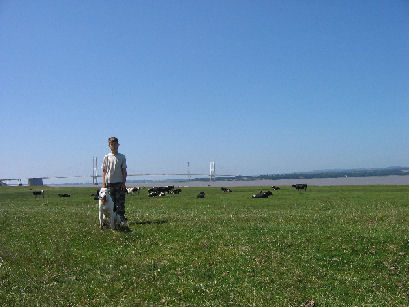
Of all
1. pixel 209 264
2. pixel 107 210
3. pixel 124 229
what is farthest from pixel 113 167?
pixel 209 264

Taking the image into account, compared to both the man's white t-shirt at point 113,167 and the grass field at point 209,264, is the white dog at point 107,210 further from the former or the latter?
the man's white t-shirt at point 113,167

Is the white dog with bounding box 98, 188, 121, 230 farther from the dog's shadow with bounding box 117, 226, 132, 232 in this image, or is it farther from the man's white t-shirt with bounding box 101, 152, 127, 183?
the man's white t-shirt with bounding box 101, 152, 127, 183

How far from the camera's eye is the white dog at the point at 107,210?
53.7ft

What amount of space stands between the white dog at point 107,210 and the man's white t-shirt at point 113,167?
1026mm

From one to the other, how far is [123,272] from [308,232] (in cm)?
752

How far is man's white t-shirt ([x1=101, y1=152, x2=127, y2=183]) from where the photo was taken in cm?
1761

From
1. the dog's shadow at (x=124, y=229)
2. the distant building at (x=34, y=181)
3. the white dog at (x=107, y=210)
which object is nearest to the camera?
the white dog at (x=107, y=210)

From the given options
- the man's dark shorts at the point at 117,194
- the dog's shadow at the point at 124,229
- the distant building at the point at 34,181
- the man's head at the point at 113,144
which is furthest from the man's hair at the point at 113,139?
the distant building at the point at 34,181

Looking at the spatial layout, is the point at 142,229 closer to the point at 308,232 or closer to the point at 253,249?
the point at 253,249

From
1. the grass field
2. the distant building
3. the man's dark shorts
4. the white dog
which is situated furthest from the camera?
the distant building

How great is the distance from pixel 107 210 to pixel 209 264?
633cm

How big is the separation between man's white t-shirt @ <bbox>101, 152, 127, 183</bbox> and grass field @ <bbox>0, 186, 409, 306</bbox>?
2349 mm

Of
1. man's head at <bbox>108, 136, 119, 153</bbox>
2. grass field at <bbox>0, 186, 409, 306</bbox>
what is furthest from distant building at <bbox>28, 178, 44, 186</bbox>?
man's head at <bbox>108, 136, 119, 153</bbox>

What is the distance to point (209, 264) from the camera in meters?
11.9
